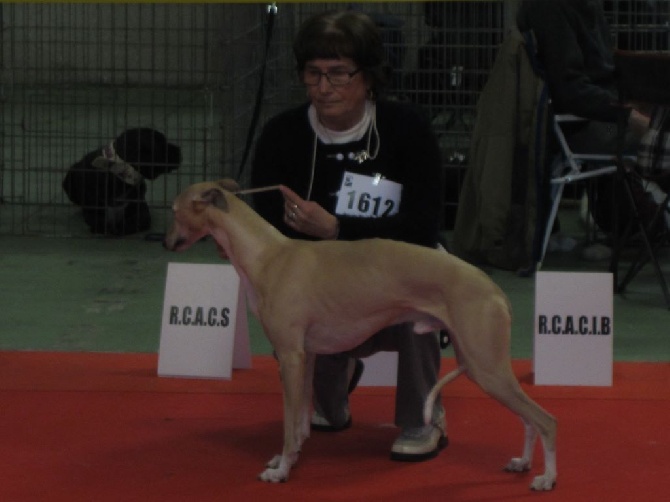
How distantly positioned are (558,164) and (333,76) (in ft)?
8.80

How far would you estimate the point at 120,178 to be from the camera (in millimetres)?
6586

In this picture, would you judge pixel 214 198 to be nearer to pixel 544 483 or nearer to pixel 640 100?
pixel 544 483

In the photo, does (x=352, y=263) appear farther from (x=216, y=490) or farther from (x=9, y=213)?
(x=9, y=213)

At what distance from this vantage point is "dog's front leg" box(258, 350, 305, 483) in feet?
9.98

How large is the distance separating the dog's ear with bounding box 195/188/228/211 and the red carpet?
0.64m

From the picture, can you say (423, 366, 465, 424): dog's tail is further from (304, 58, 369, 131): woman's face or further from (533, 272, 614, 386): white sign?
(533, 272, 614, 386): white sign

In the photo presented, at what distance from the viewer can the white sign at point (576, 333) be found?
3.98m

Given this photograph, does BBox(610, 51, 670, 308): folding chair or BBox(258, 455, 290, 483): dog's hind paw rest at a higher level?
BBox(610, 51, 670, 308): folding chair

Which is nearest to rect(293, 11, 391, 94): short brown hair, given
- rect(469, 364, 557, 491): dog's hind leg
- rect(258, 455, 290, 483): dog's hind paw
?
rect(469, 364, 557, 491): dog's hind leg

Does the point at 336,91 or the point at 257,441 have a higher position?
the point at 336,91

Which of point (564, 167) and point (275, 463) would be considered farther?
point (564, 167)

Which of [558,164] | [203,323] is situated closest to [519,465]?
[203,323]

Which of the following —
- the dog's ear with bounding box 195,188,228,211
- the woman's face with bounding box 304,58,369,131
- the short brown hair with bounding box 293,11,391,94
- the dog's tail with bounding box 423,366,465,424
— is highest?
the short brown hair with bounding box 293,11,391,94

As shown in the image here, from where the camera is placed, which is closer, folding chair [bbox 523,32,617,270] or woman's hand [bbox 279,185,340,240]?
woman's hand [bbox 279,185,340,240]
